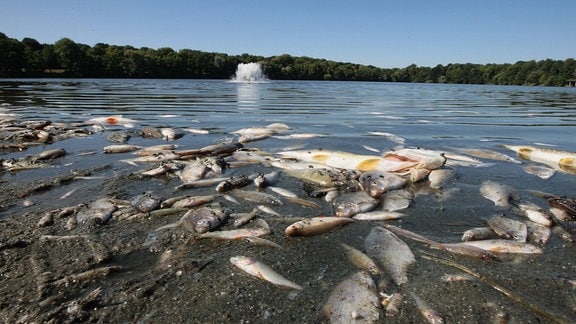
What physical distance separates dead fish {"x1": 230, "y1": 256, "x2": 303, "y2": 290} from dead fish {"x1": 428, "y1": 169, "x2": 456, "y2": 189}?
3.32 metres

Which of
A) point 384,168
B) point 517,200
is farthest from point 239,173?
point 517,200

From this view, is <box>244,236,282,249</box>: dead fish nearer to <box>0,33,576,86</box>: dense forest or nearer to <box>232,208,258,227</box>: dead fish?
<box>232,208,258,227</box>: dead fish

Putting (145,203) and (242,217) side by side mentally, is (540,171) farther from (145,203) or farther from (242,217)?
(145,203)

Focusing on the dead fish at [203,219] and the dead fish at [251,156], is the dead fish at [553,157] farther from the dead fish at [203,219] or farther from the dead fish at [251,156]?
the dead fish at [203,219]

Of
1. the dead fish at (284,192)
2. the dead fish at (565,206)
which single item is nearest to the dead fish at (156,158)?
the dead fish at (284,192)

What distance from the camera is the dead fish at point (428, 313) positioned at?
2.40 m

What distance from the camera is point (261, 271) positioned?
2.94 metres

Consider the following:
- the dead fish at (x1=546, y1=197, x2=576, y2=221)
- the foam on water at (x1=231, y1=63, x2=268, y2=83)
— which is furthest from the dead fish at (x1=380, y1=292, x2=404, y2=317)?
the foam on water at (x1=231, y1=63, x2=268, y2=83)

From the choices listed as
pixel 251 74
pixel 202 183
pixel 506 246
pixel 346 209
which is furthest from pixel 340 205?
pixel 251 74

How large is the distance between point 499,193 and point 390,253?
2515 millimetres

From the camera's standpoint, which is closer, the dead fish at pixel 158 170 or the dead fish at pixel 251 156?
the dead fish at pixel 158 170

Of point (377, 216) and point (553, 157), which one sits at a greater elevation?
point (553, 157)

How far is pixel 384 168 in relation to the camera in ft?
19.2

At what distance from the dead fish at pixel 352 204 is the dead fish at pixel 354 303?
1.45 meters
